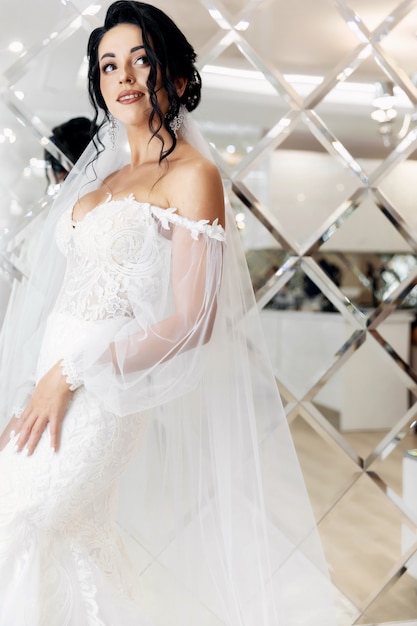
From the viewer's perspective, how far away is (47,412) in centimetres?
162

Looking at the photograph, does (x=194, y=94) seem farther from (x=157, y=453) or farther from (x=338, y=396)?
(x=338, y=396)

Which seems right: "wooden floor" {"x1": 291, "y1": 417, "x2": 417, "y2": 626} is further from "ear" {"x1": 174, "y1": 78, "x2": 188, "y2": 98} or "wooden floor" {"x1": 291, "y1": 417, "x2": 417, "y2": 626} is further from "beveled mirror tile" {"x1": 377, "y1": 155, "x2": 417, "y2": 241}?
"ear" {"x1": 174, "y1": 78, "x2": 188, "y2": 98}

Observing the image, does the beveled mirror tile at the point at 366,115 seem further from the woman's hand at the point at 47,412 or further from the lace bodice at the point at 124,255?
the woman's hand at the point at 47,412

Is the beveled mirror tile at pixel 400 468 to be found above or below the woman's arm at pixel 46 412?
above

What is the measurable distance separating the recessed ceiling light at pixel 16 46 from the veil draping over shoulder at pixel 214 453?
41 cm

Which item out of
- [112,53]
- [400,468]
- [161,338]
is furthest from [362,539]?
[112,53]

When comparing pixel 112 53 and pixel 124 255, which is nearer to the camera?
pixel 124 255

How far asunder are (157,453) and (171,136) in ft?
2.81

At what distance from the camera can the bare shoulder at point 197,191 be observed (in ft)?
5.38

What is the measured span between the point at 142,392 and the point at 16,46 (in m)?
1.21

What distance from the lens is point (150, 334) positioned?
5.31 feet

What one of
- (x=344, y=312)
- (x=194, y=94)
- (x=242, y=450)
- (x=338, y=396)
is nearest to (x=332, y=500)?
(x=338, y=396)

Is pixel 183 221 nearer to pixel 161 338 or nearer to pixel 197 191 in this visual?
pixel 197 191

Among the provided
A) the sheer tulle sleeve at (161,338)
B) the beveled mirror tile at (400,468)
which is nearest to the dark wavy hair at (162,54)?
Result: the sheer tulle sleeve at (161,338)
